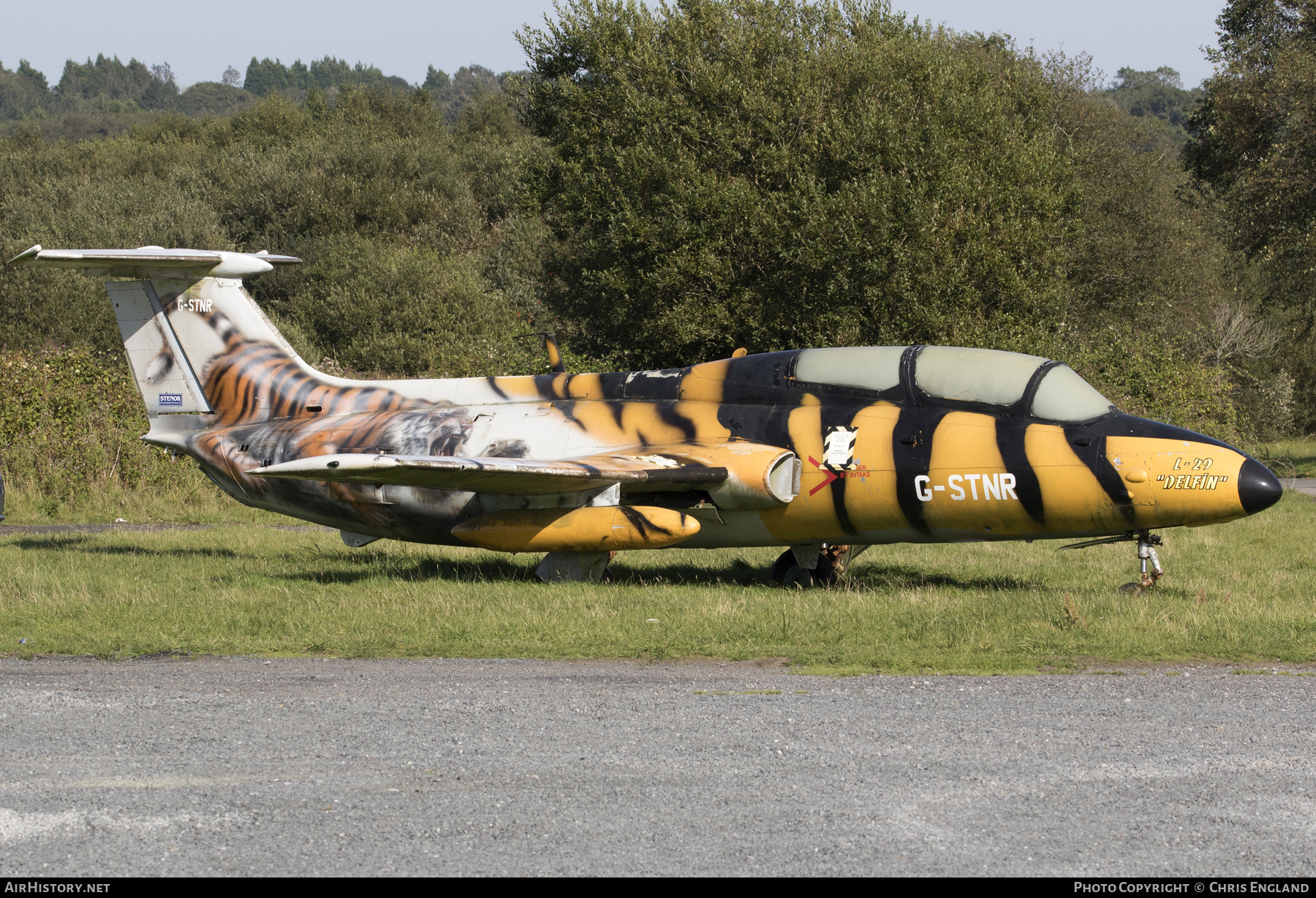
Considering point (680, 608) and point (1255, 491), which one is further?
point (680, 608)

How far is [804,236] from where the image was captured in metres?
25.3

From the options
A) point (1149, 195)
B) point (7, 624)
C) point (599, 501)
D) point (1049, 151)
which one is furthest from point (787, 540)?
point (1149, 195)

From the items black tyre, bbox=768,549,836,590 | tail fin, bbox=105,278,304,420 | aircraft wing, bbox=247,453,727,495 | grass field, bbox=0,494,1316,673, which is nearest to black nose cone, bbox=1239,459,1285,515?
grass field, bbox=0,494,1316,673

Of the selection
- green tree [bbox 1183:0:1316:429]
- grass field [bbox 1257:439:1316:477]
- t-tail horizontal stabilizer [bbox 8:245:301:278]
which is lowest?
grass field [bbox 1257:439:1316:477]

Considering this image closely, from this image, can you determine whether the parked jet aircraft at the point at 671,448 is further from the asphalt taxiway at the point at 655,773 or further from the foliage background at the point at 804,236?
the foliage background at the point at 804,236

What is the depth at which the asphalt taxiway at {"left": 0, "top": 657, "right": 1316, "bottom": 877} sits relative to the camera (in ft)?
16.3

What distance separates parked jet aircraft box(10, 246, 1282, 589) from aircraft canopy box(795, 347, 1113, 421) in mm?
25

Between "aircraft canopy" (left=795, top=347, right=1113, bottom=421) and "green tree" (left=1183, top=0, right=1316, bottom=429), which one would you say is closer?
"aircraft canopy" (left=795, top=347, right=1113, bottom=421)

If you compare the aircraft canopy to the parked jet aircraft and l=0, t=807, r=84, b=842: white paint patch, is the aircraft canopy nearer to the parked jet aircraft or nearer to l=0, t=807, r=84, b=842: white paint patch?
the parked jet aircraft

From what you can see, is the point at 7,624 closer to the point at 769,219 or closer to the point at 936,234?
the point at 769,219

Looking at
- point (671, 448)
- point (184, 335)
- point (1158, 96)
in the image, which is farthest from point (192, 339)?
point (1158, 96)

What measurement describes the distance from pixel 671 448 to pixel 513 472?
2.06 metres

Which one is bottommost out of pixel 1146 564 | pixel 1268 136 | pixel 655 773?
pixel 1146 564

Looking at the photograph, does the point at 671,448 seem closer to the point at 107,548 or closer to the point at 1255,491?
the point at 1255,491
